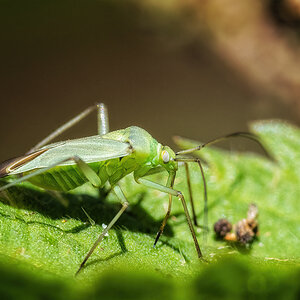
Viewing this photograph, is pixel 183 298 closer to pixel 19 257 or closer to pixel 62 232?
pixel 19 257

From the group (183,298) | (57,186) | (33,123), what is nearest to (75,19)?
(33,123)

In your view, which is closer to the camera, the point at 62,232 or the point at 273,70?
the point at 62,232

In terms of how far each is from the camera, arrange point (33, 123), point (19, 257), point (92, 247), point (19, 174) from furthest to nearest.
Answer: point (33, 123) → point (19, 174) → point (92, 247) → point (19, 257)

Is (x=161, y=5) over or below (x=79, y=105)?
over

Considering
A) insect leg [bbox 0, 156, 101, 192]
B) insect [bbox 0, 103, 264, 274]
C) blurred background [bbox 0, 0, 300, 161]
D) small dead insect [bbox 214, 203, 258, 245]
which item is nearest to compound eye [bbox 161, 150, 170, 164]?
insect [bbox 0, 103, 264, 274]

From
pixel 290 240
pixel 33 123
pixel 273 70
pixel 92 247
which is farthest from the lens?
pixel 273 70

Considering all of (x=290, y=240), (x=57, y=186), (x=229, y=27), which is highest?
(x=229, y=27)

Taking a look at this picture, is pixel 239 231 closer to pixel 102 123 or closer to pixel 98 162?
pixel 98 162
